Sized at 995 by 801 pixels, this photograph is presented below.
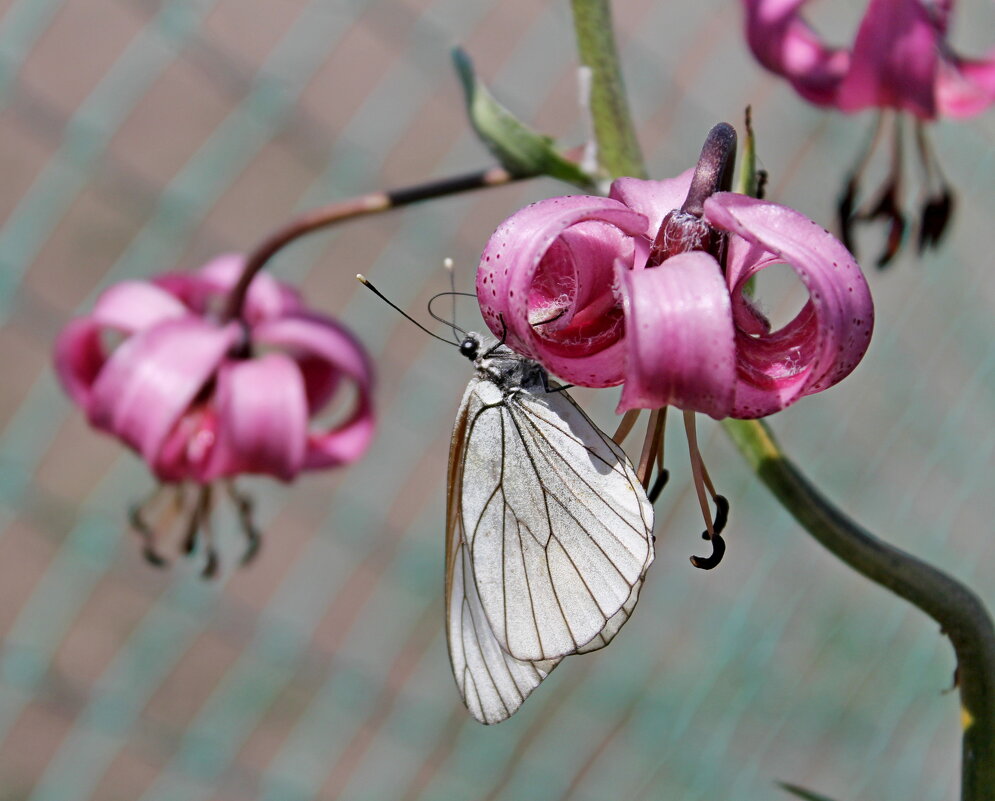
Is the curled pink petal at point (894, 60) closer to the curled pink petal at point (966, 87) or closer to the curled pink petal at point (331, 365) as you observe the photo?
the curled pink petal at point (966, 87)

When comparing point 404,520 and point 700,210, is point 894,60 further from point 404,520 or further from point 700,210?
point 404,520

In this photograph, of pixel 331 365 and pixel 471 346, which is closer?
pixel 471 346

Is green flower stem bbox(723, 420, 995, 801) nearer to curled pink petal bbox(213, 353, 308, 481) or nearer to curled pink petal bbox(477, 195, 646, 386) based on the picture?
curled pink petal bbox(477, 195, 646, 386)

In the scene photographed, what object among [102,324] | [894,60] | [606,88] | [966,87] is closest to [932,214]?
[966,87]

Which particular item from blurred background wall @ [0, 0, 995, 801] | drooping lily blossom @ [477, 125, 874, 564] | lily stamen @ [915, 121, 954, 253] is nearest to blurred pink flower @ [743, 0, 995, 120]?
lily stamen @ [915, 121, 954, 253]

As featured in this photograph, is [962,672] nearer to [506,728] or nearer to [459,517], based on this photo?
[459,517]

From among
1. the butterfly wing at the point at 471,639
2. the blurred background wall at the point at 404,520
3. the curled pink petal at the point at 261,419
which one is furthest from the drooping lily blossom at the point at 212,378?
the blurred background wall at the point at 404,520
